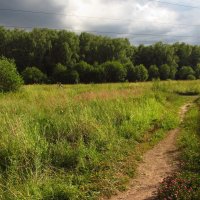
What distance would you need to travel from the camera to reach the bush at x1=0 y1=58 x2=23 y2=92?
1962 centimetres

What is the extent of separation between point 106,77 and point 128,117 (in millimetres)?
56194

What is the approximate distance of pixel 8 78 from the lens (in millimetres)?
19625

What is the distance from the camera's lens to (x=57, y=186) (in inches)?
234

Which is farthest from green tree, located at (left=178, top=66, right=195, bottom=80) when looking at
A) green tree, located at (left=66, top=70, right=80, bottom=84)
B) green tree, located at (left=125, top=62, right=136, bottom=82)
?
green tree, located at (left=66, top=70, right=80, bottom=84)

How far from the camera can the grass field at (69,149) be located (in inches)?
240

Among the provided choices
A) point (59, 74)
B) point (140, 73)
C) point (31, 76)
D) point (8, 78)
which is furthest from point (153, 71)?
point (8, 78)

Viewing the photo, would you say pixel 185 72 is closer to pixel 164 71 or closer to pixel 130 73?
pixel 164 71

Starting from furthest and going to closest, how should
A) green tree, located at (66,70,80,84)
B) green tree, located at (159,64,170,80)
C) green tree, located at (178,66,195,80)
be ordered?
green tree, located at (178,66,195,80) → green tree, located at (159,64,170,80) → green tree, located at (66,70,80,84)

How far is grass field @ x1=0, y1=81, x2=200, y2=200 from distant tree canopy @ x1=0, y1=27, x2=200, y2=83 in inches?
1886

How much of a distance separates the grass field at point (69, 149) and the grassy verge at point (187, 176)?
962mm

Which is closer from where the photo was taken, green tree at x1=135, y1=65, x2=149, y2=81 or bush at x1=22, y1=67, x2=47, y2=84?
bush at x1=22, y1=67, x2=47, y2=84

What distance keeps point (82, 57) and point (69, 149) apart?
6786cm

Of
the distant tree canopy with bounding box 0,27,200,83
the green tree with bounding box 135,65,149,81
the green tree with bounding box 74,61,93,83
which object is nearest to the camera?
A: the green tree with bounding box 74,61,93,83

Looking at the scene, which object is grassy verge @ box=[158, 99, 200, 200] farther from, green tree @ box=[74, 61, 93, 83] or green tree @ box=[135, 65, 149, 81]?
green tree @ box=[135, 65, 149, 81]
